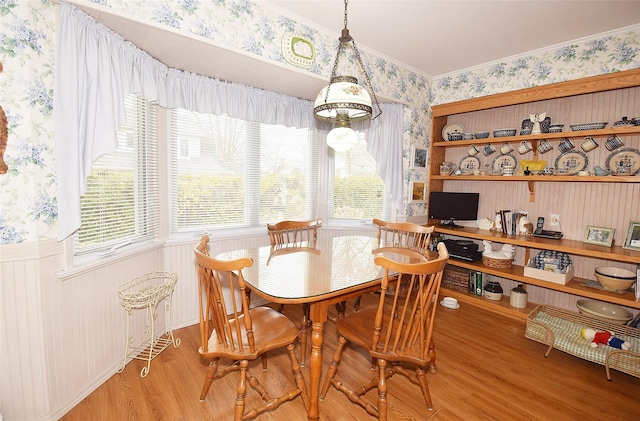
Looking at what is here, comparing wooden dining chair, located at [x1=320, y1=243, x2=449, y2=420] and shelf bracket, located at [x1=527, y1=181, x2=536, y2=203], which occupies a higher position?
shelf bracket, located at [x1=527, y1=181, x2=536, y2=203]

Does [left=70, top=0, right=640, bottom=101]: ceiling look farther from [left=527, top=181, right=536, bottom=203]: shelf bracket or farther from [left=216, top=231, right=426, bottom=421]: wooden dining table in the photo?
[left=216, top=231, right=426, bottom=421]: wooden dining table

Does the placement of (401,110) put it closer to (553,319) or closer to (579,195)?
(579,195)

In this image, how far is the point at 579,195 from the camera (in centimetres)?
288

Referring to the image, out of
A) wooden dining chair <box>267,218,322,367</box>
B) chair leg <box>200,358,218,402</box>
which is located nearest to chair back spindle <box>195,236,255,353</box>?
chair leg <box>200,358,218,402</box>

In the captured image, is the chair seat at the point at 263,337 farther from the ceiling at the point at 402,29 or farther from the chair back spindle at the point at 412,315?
the ceiling at the point at 402,29

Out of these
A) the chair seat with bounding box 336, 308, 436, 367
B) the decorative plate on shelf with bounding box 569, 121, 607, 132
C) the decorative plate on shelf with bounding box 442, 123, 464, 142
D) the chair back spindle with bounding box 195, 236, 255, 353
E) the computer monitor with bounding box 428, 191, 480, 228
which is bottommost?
the chair seat with bounding box 336, 308, 436, 367

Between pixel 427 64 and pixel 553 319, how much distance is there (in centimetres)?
279

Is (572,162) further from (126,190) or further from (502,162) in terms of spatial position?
(126,190)

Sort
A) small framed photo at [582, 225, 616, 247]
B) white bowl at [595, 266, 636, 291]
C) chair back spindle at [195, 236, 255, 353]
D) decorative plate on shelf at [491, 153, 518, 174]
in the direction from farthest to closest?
decorative plate on shelf at [491, 153, 518, 174]
small framed photo at [582, 225, 616, 247]
white bowl at [595, 266, 636, 291]
chair back spindle at [195, 236, 255, 353]

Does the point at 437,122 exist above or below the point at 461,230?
above

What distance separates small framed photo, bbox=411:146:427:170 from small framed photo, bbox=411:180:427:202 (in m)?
0.19

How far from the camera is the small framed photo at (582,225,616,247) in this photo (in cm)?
265

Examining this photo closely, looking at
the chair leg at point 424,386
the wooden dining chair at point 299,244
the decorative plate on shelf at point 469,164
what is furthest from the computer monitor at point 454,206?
the chair leg at point 424,386

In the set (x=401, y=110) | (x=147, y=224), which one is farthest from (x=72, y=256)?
(x=401, y=110)
